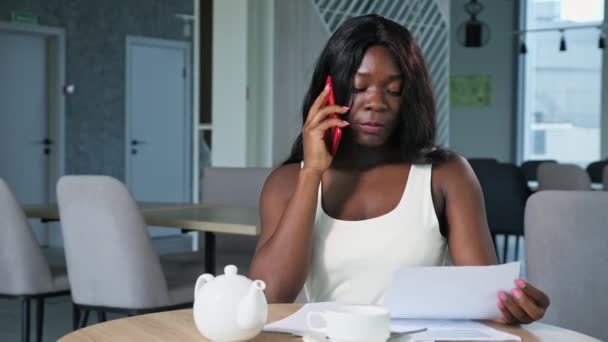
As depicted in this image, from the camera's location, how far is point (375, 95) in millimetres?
1497

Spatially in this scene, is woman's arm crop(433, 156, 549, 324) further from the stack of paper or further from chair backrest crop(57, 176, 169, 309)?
chair backrest crop(57, 176, 169, 309)

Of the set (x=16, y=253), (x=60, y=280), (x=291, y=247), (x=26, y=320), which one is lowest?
(x=26, y=320)

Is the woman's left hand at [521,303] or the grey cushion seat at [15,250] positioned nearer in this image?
the woman's left hand at [521,303]

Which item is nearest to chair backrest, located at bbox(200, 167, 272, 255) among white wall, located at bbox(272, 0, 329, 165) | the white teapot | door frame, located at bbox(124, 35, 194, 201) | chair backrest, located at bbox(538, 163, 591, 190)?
white wall, located at bbox(272, 0, 329, 165)

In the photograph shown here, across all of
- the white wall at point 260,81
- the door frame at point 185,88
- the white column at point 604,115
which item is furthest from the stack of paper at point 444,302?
the white column at point 604,115

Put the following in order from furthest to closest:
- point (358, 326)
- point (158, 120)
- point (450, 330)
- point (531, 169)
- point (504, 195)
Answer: point (158, 120) < point (531, 169) < point (504, 195) < point (450, 330) < point (358, 326)

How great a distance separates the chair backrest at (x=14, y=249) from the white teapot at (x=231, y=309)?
2.11 meters

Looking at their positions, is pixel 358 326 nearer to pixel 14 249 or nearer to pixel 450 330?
pixel 450 330

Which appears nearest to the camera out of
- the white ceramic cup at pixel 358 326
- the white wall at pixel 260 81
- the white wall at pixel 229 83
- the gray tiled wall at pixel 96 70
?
the white ceramic cup at pixel 358 326

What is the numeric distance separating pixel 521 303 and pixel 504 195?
4294 mm

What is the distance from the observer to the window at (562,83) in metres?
9.26

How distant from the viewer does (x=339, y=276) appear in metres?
1.52

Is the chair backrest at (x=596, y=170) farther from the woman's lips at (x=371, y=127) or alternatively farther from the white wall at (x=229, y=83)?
the woman's lips at (x=371, y=127)

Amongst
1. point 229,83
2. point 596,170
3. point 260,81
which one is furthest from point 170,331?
point 596,170
